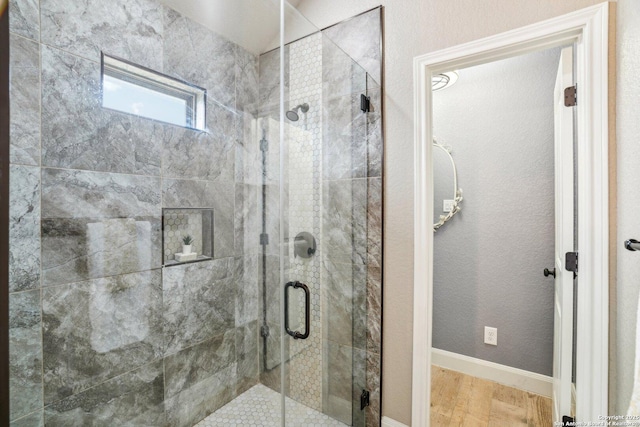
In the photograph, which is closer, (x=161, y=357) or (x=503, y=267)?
(x=161, y=357)

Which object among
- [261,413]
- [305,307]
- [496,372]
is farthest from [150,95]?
[496,372]

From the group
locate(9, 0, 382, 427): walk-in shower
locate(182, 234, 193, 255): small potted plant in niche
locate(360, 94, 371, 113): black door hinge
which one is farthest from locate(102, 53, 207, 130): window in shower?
locate(360, 94, 371, 113): black door hinge

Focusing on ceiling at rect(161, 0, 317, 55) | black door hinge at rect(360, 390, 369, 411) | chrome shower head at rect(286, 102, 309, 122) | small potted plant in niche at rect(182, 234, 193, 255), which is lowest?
black door hinge at rect(360, 390, 369, 411)

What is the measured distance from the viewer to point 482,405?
2027 millimetres

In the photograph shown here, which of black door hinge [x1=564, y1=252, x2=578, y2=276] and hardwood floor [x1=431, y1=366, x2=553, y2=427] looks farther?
hardwood floor [x1=431, y1=366, x2=553, y2=427]

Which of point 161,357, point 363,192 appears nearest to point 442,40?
point 363,192

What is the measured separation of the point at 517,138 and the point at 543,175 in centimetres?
32

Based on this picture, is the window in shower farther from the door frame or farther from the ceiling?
the door frame

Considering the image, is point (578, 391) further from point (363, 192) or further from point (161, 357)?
point (161, 357)

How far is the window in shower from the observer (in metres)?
1.32

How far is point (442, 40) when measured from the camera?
1516 millimetres

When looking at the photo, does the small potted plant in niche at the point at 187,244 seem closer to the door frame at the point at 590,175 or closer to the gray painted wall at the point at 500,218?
the door frame at the point at 590,175

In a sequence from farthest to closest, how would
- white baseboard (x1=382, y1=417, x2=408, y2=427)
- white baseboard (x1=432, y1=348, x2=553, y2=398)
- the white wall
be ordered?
white baseboard (x1=432, y1=348, x2=553, y2=398) → white baseboard (x1=382, y1=417, x2=408, y2=427) → the white wall

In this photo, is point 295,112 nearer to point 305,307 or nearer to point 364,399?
point 305,307
